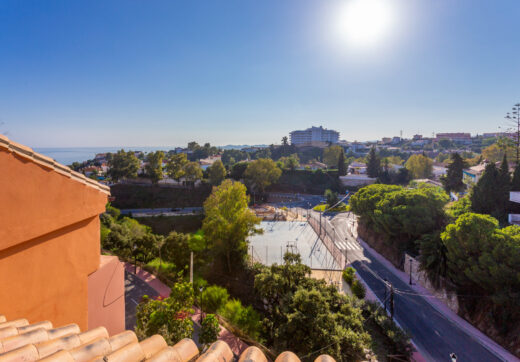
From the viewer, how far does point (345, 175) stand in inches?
1975

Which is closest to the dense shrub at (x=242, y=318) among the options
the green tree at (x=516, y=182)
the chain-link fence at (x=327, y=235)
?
the chain-link fence at (x=327, y=235)

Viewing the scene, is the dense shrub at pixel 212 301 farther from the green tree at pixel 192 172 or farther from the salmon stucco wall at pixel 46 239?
the green tree at pixel 192 172

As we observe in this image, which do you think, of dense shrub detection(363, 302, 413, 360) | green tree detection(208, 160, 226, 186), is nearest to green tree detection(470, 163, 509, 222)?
dense shrub detection(363, 302, 413, 360)

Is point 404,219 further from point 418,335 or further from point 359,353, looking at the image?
point 359,353

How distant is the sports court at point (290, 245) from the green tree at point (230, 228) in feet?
9.74

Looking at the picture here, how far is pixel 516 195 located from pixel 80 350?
24528 millimetres

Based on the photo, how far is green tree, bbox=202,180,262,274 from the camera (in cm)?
1605

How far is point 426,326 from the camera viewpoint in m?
12.9

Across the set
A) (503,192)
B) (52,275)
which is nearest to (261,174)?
(503,192)

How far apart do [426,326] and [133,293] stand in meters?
14.9

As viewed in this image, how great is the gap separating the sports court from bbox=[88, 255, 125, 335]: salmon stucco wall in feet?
40.4

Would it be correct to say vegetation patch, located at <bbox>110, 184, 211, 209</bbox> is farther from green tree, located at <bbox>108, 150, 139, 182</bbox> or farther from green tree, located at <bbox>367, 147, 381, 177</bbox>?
green tree, located at <bbox>367, 147, 381, 177</bbox>

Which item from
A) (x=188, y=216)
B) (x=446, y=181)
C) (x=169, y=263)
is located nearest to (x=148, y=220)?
(x=188, y=216)

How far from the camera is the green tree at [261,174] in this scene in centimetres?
4300
